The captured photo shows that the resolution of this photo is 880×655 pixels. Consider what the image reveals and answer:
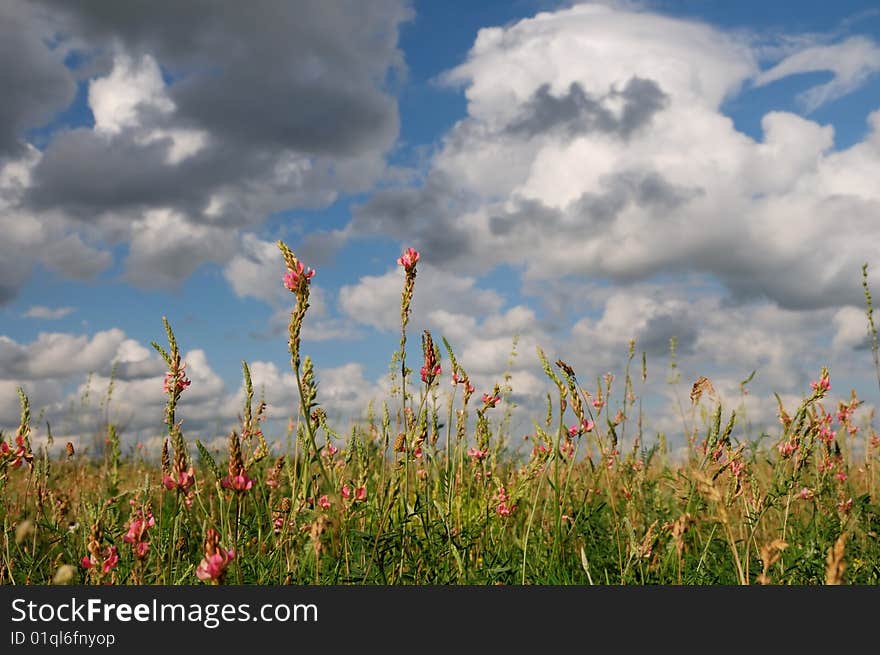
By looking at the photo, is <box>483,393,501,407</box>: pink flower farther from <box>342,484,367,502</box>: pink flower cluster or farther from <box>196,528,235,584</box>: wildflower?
<box>196,528,235,584</box>: wildflower

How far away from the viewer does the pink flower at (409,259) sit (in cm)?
277

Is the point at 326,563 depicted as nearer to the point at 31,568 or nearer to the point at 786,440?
the point at 31,568

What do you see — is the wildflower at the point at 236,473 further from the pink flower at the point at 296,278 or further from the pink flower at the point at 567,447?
the pink flower at the point at 567,447

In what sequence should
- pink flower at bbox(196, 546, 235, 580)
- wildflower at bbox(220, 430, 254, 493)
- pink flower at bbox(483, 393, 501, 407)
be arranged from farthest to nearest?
pink flower at bbox(483, 393, 501, 407), wildflower at bbox(220, 430, 254, 493), pink flower at bbox(196, 546, 235, 580)

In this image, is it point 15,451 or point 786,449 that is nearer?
point 15,451

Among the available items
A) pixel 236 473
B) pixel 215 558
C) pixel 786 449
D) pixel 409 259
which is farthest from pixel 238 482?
pixel 786 449

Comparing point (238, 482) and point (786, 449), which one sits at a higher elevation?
point (786, 449)

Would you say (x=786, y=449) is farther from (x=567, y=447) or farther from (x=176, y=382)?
(x=176, y=382)

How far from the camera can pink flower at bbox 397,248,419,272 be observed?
277cm

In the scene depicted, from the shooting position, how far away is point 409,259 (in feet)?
9.12

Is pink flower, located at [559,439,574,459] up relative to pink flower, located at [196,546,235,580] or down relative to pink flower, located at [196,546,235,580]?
up

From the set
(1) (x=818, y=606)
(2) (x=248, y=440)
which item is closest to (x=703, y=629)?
(1) (x=818, y=606)

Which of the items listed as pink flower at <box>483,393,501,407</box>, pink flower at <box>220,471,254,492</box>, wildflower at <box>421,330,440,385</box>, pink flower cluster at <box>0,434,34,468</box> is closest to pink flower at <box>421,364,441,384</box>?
wildflower at <box>421,330,440,385</box>

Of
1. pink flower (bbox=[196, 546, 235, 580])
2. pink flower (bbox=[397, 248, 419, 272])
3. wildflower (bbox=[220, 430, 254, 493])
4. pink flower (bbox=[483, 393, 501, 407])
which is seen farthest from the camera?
pink flower (bbox=[483, 393, 501, 407])
